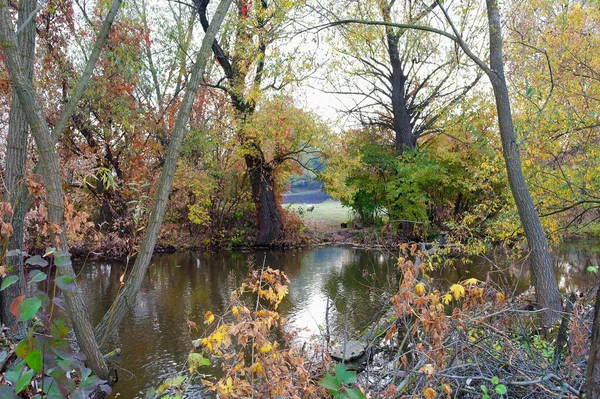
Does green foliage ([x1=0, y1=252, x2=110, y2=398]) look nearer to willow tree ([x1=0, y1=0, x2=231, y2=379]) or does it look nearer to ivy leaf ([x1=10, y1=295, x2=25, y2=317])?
ivy leaf ([x1=10, y1=295, x2=25, y2=317])

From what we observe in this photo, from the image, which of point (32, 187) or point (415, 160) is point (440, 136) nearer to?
point (415, 160)

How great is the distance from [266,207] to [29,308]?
15643mm

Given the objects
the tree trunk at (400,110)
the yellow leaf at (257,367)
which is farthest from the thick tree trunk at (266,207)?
the yellow leaf at (257,367)

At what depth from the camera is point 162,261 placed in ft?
47.4

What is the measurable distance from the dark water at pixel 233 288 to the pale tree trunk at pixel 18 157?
160cm

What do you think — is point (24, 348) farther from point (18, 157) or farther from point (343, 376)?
point (18, 157)

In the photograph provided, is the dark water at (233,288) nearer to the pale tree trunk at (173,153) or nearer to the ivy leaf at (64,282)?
the pale tree trunk at (173,153)

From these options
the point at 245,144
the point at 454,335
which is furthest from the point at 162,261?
the point at 454,335

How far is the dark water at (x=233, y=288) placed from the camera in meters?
6.18

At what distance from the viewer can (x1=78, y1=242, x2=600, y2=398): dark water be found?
6184 mm

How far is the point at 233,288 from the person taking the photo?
10.3m

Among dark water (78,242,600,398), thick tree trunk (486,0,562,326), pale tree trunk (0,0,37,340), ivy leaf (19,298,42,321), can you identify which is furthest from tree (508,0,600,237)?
ivy leaf (19,298,42,321)

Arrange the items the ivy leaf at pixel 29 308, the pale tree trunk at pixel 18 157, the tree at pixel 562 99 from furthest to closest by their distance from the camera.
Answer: the tree at pixel 562 99, the pale tree trunk at pixel 18 157, the ivy leaf at pixel 29 308

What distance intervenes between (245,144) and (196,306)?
7.86m
